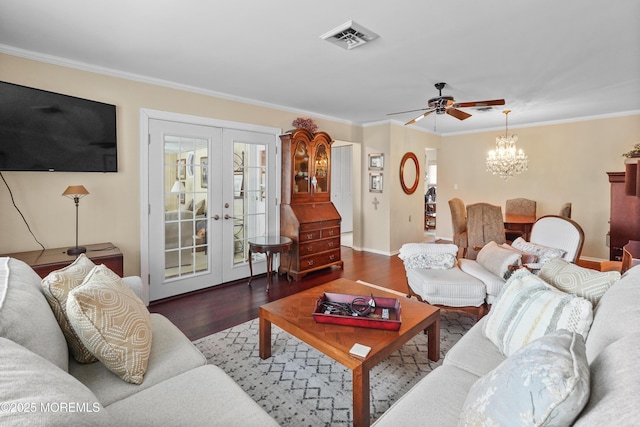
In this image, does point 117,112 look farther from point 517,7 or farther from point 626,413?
point 626,413

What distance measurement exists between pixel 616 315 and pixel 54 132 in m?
3.86

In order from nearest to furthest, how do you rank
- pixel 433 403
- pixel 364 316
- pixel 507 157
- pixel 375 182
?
pixel 433 403 < pixel 364 316 < pixel 507 157 < pixel 375 182

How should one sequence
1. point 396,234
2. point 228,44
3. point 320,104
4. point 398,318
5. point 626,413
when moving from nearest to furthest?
point 626,413
point 398,318
point 228,44
point 320,104
point 396,234

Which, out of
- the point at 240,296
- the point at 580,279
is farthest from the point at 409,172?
the point at 580,279

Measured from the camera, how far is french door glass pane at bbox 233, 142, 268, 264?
4.21 metres

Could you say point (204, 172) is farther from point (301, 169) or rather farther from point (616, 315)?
point (616, 315)

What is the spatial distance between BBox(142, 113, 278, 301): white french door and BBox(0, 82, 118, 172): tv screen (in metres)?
0.44

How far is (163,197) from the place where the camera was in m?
3.57

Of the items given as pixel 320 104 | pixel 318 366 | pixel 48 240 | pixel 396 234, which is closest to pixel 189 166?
pixel 48 240

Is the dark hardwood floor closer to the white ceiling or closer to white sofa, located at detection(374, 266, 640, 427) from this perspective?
white sofa, located at detection(374, 266, 640, 427)

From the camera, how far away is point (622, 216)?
13.4ft

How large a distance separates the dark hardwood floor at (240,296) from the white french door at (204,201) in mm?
222

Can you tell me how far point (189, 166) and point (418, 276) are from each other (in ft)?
9.08

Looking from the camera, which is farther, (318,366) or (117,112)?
(117,112)
